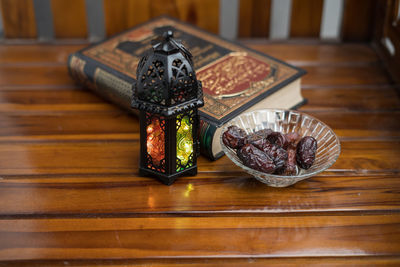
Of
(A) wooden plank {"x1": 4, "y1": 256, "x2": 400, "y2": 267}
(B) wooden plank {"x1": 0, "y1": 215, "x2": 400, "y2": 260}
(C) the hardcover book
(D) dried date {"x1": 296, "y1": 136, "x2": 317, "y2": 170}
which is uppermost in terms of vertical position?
(C) the hardcover book

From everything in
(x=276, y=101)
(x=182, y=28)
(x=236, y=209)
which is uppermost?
(x=182, y=28)

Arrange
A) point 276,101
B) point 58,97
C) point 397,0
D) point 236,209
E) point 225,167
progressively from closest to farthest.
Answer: point 236,209, point 225,167, point 276,101, point 58,97, point 397,0

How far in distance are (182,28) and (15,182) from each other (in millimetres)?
630

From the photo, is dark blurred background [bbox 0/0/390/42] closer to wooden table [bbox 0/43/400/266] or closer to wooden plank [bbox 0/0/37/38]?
wooden plank [bbox 0/0/37/38]

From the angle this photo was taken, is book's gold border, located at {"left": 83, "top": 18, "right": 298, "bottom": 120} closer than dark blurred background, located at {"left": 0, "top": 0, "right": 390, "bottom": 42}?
Yes

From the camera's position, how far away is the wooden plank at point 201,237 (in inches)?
35.4

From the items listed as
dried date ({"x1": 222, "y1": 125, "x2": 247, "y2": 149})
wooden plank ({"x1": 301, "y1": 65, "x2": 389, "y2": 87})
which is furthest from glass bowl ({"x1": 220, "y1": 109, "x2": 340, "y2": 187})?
wooden plank ({"x1": 301, "y1": 65, "x2": 389, "y2": 87})

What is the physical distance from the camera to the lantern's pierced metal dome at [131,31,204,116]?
3.09ft

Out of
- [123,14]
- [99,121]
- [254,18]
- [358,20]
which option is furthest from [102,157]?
[358,20]

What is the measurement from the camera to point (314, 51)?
5.17 feet

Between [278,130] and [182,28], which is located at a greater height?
[182,28]

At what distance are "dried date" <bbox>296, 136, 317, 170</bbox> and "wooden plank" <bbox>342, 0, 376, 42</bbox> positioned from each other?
2.23ft

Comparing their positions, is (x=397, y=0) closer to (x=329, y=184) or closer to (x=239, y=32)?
(x=239, y=32)

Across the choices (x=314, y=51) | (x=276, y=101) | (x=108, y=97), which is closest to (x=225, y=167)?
(x=276, y=101)
